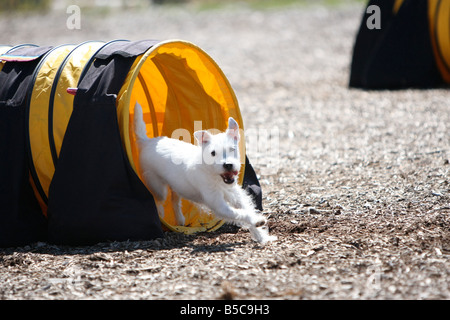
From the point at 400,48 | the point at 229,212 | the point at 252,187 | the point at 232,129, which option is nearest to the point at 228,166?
the point at 232,129

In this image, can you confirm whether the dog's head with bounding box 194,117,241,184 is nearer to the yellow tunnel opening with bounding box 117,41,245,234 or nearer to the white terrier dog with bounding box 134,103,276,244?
the white terrier dog with bounding box 134,103,276,244

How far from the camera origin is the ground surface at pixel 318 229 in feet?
14.2

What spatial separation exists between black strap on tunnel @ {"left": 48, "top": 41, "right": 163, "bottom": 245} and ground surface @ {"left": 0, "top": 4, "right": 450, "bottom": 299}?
174mm

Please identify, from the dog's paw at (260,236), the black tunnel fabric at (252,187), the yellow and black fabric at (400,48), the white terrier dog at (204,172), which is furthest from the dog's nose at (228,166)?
the yellow and black fabric at (400,48)

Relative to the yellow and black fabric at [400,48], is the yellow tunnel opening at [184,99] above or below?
below

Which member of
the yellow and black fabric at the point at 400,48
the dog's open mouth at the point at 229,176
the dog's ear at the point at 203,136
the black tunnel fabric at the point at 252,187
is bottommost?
the black tunnel fabric at the point at 252,187

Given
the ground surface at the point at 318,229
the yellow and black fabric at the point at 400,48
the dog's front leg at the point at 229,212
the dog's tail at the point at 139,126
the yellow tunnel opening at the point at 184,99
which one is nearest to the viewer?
the ground surface at the point at 318,229

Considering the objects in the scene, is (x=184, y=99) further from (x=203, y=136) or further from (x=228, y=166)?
(x=228, y=166)

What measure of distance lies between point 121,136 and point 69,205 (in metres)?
0.75

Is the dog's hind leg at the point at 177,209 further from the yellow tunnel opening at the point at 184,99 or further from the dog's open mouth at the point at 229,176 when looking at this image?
the dog's open mouth at the point at 229,176

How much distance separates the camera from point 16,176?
5543mm

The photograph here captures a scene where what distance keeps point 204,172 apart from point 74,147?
115cm

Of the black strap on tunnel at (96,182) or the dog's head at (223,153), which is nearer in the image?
the dog's head at (223,153)
